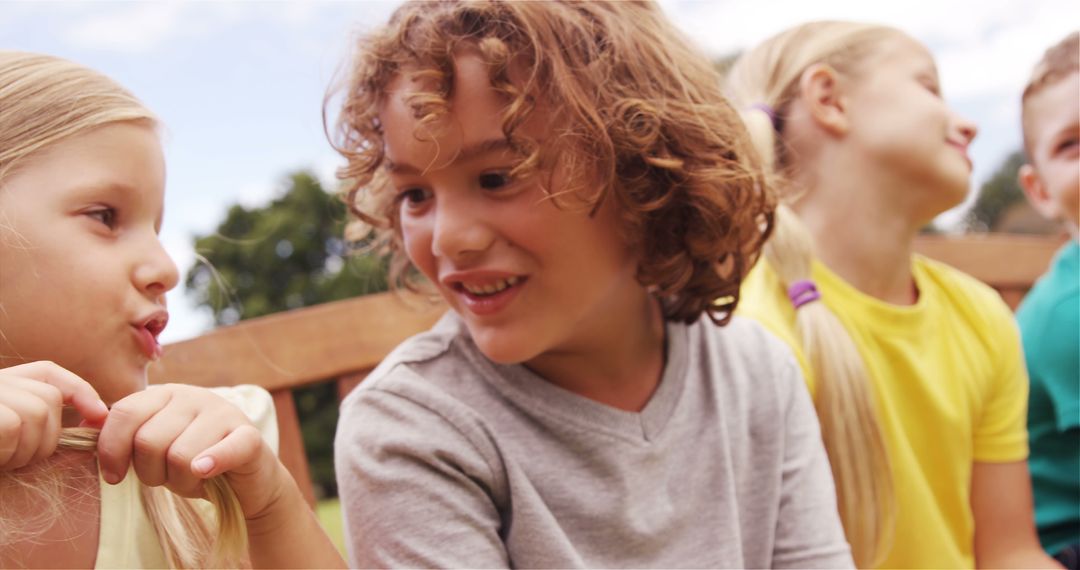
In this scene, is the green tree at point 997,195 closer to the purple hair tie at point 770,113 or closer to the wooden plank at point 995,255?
the wooden plank at point 995,255

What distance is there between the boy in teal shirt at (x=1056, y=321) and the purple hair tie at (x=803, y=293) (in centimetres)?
48

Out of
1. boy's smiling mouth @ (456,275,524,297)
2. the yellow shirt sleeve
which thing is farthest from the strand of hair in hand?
the yellow shirt sleeve

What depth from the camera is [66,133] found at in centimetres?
78

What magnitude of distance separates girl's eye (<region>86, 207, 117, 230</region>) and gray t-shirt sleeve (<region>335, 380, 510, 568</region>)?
1.01 ft

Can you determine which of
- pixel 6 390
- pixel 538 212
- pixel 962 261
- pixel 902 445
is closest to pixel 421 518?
→ pixel 538 212

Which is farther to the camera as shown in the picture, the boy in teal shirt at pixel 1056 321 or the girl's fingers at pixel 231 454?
the boy in teal shirt at pixel 1056 321

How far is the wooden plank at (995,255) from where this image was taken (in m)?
1.94

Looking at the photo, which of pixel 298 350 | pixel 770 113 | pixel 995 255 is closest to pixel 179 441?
pixel 298 350

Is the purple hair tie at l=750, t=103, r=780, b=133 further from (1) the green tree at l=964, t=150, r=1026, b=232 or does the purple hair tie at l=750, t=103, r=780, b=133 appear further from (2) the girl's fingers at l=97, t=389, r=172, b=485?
(1) the green tree at l=964, t=150, r=1026, b=232

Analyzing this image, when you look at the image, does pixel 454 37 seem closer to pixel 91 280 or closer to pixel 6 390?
pixel 91 280

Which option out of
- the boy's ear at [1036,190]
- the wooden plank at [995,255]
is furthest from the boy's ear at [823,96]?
the wooden plank at [995,255]

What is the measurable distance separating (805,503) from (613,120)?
1.69 feet

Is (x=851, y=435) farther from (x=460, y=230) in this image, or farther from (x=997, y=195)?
(x=997, y=195)

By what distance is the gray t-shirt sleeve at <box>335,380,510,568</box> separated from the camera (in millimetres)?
930
